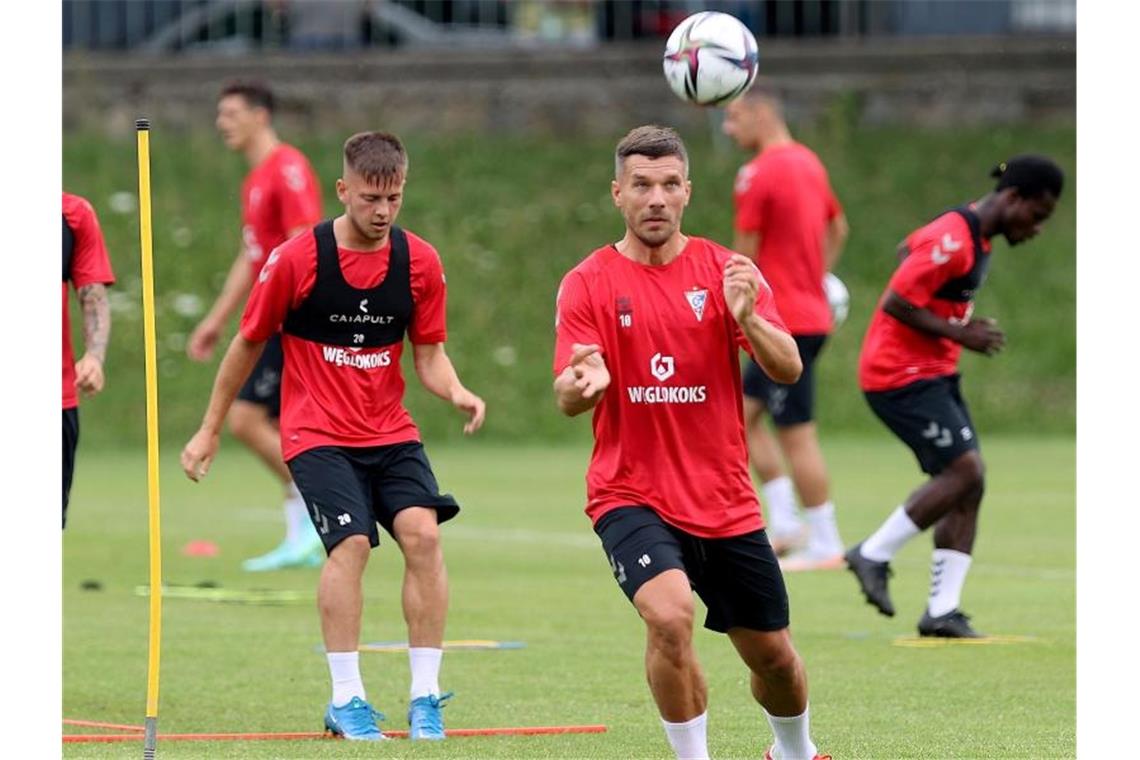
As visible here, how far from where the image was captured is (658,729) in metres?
8.69

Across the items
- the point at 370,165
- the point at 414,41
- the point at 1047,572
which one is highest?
the point at 414,41

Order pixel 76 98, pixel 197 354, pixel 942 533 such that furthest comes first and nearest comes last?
pixel 76 98 → pixel 197 354 → pixel 942 533

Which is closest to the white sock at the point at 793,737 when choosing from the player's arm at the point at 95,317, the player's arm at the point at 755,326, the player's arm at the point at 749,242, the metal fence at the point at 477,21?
the player's arm at the point at 755,326

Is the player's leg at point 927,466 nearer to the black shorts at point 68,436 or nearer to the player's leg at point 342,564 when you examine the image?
the player's leg at point 342,564

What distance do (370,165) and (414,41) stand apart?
23.1m

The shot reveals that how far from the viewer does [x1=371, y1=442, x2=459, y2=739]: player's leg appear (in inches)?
343

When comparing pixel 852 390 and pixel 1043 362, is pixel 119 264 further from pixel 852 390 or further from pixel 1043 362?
pixel 1043 362

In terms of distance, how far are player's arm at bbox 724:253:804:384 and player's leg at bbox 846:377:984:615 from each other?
14.1ft

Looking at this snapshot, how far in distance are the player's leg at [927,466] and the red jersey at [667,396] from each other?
13.7 feet

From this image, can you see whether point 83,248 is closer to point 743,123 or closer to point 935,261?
point 935,261

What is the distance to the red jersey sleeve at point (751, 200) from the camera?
1478 centimetres

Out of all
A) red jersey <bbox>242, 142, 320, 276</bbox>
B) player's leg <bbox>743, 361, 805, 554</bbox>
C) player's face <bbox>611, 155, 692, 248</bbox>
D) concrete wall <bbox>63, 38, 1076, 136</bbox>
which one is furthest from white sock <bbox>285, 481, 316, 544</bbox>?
concrete wall <bbox>63, 38, 1076, 136</bbox>

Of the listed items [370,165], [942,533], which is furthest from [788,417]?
[370,165]

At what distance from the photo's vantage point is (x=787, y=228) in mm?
14836
